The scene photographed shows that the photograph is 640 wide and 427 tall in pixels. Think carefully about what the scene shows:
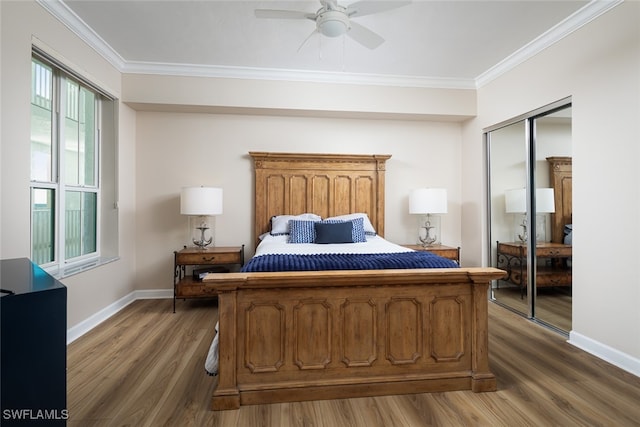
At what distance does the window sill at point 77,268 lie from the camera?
2648mm

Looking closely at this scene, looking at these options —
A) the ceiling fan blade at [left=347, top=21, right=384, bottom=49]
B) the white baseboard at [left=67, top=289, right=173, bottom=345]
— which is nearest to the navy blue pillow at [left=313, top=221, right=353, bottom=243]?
the ceiling fan blade at [left=347, top=21, right=384, bottom=49]

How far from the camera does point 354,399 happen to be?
1.90 meters

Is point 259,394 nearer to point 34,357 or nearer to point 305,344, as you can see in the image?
point 305,344

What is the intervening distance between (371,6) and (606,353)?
3023 millimetres

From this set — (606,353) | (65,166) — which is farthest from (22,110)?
(606,353)

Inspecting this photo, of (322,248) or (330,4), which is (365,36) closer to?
(330,4)

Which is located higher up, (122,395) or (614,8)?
(614,8)

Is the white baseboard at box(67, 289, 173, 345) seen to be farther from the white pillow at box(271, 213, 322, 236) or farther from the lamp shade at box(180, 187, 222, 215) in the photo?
the white pillow at box(271, 213, 322, 236)

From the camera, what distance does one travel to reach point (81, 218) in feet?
10.5

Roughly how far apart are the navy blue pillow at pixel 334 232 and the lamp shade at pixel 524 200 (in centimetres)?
183

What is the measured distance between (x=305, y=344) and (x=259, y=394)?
1.24 feet

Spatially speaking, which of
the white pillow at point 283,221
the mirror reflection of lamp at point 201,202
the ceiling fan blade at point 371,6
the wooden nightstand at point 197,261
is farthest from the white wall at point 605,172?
the mirror reflection of lamp at point 201,202

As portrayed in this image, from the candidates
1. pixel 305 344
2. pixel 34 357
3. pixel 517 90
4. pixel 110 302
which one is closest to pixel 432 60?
pixel 517 90

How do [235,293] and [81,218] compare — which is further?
[81,218]
